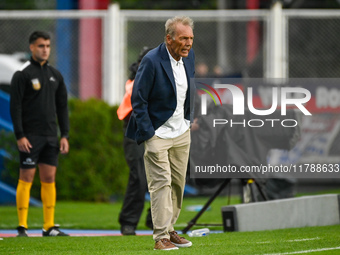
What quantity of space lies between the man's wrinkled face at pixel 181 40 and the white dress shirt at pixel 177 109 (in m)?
0.13

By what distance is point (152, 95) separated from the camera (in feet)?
22.6

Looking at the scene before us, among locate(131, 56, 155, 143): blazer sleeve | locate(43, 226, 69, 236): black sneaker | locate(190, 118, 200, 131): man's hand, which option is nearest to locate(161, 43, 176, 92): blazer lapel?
locate(131, 56, 155, 143): blazer sleeve

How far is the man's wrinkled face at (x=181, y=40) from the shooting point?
674 centimetres

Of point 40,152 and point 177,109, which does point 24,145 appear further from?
point 177,109

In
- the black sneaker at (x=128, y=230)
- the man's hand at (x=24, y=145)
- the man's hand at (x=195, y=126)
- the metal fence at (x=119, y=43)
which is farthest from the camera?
the metal fence at (x=119, y=43)

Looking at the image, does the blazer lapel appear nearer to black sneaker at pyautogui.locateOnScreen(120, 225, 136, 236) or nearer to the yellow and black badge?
the yellow and black badge

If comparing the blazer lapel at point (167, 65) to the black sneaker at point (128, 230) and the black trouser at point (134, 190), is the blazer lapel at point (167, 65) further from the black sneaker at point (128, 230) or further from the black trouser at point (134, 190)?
the black sneaker at point (128, 230)

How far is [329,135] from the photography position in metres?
13.9

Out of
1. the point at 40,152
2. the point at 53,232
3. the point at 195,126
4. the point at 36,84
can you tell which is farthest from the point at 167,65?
the point at 53,232

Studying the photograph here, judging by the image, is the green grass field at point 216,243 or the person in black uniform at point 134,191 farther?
the person in black uniform at point 134,191

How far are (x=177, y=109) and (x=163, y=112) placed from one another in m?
0.15

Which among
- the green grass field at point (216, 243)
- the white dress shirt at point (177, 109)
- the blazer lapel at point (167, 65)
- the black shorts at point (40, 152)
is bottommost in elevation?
the green grass field at point (216, 243)

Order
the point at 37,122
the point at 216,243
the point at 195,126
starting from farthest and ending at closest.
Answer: the point at 37,122, the point at 195,126, the point at 216,243

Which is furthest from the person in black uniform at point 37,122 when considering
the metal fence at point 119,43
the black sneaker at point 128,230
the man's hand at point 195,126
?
the metal fence at point 119,43
